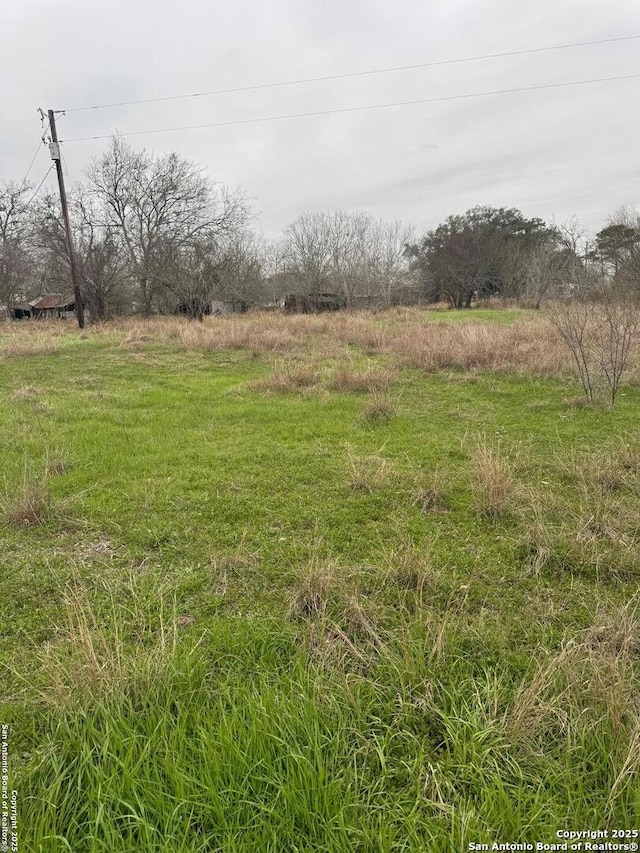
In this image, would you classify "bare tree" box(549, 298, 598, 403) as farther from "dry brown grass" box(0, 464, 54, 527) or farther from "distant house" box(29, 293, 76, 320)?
"distant house" box(29, 293, 76, 320)

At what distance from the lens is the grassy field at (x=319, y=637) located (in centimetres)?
153

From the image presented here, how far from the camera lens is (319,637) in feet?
7.59

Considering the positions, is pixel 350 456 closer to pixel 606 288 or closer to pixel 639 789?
pixel 639 789

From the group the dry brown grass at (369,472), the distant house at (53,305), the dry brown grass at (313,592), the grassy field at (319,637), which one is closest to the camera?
the grassy field at (319,637)

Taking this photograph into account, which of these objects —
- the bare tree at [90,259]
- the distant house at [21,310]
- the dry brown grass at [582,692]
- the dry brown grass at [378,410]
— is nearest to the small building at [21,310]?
the distant house at [21,310]

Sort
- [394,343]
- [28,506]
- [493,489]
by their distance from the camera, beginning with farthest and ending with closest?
[394,343] < [493,489] < [28,506]

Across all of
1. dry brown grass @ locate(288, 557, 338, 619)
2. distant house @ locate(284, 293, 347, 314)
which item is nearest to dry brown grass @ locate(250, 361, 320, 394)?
dry brown grass @ locate(288, 557, 338, 619)

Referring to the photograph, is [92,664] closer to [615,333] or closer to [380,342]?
[615,333]

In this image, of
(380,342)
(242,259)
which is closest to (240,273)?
(242,259)

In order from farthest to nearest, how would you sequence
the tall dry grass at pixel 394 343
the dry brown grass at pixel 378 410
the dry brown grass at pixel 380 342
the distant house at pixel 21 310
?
1. the distant house at pixel 21 310
2. the tall dry grass at pixel 394 343
3. the dry brown grass at pixel 380 342
4. the dry brown grass at pixel 378 410

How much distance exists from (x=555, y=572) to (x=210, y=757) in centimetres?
232

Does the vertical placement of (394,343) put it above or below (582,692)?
above

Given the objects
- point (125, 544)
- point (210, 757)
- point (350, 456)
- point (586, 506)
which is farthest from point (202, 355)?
point (210, 757)

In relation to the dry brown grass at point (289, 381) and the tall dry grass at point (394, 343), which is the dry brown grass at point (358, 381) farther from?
the tall dry grass at point (394, 343)
